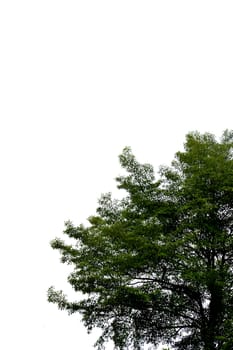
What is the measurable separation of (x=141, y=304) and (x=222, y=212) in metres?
5.19

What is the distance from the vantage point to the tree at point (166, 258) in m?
20.6

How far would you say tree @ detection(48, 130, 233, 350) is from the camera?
2064cm

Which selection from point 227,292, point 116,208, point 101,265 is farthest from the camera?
point 116,208

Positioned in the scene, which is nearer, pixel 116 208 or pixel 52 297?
pixel 52 297

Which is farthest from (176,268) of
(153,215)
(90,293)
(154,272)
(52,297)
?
(52,297)

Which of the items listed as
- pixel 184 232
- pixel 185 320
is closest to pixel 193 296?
pixel 185 320

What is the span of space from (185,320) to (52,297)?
5.98 meters

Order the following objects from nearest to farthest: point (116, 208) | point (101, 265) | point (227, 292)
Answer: point (227, 292) → point (101, 265) → point (116, 208)

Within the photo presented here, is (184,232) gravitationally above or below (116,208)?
below

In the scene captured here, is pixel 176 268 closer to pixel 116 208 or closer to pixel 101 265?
pixel 101 265

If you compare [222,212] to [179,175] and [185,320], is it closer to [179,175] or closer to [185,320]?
[179,175]

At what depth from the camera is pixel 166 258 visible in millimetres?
20719

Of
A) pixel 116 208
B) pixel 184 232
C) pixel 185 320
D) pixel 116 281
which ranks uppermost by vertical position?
pixel 116 208

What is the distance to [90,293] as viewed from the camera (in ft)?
73.7
